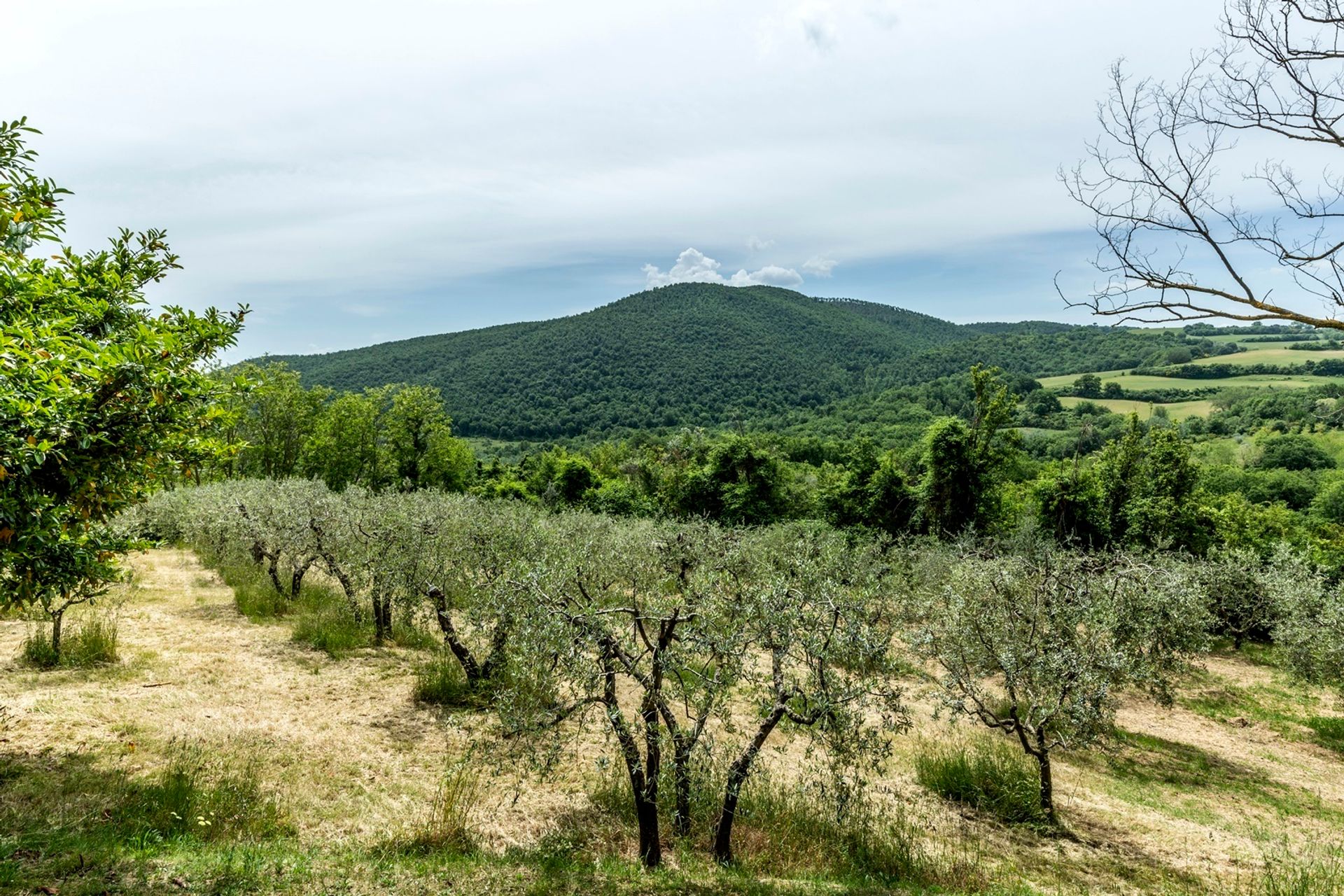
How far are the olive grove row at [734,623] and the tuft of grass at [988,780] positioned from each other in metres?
0.37

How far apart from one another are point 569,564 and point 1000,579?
8.22 metres

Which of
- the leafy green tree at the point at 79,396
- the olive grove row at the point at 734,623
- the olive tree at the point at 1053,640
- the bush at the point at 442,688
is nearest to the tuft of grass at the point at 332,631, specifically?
the olive grove row at the point at 734,623

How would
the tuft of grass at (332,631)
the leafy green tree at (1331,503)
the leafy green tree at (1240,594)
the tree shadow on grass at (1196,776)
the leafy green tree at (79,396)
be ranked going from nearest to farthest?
the leafy green tree at (79,396)
the tree shadow on grass at (1196,776)
the tuft of grass at (332,631)
the leafy green tree at (1240,594)
the leafy green tree at (1331,503)

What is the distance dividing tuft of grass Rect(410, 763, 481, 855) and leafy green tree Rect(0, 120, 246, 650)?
4.80m

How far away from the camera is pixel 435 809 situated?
313 inches

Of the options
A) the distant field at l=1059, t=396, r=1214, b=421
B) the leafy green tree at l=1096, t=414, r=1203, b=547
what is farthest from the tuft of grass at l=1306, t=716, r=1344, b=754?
the distant field at l=1059, t=396, r=1214, b=421

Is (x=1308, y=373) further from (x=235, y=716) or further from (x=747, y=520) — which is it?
(x=235, y=716)

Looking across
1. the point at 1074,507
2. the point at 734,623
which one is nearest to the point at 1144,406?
the point at 1074,507

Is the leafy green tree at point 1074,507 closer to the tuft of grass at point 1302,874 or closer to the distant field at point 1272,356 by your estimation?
the tuft of grass at point 1302,874

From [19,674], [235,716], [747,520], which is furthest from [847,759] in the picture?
[747,520]

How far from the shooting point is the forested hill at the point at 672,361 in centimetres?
11450

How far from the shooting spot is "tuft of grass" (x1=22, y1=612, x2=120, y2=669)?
38.3 feet

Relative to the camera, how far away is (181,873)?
577cm

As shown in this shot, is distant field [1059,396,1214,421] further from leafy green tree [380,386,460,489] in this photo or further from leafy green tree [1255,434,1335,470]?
leafy green tree [380,386,460,489]
